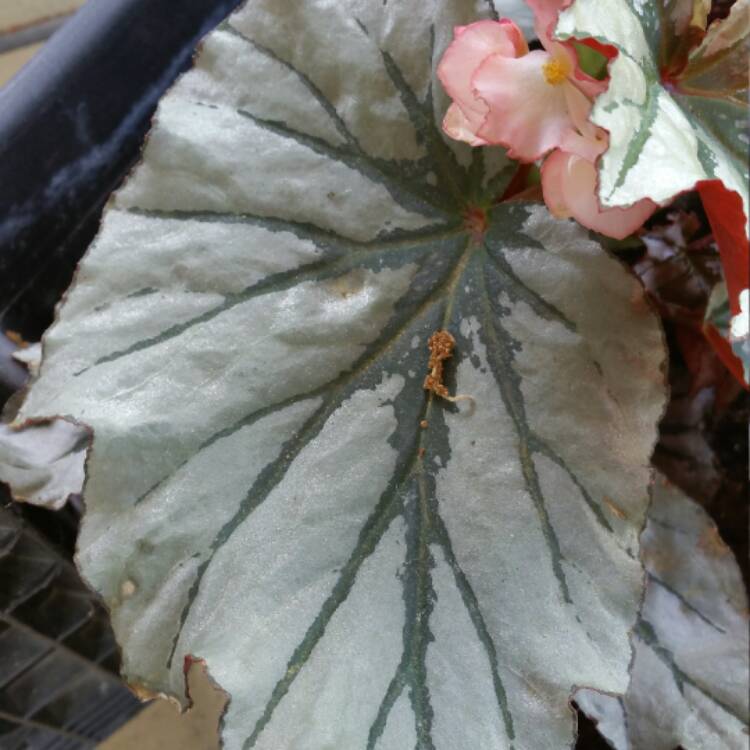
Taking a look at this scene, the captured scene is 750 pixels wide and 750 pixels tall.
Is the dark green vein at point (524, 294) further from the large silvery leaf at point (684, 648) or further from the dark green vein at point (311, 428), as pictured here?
the large silvery leaf at point (684, 648)

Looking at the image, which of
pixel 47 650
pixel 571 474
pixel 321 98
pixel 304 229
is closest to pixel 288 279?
pixel 304 229

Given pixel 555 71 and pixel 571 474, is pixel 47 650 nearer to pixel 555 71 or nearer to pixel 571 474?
pixel 571 474

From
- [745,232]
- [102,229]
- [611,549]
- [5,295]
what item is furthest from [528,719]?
[5,295]

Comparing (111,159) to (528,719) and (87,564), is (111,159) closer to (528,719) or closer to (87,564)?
(87,564)

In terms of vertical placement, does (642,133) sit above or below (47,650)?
above

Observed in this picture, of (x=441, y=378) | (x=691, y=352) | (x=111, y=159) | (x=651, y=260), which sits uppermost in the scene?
(x=111, y=159)

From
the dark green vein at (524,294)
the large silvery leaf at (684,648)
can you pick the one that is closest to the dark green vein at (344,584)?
the dark green vein at (524,294)
